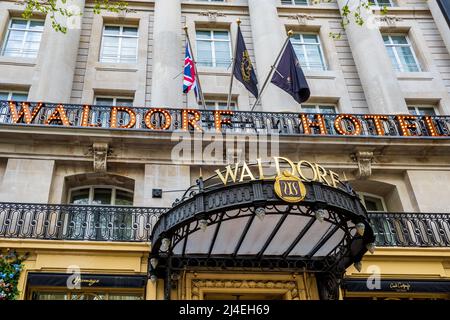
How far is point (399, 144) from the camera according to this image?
51.6 feet

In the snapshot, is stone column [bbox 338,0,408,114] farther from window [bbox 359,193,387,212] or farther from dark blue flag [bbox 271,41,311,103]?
dark blue flag [bbox 271,41,311,103]

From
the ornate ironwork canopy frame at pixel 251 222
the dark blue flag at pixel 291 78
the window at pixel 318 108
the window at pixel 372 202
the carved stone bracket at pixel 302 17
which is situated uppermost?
the carved stone bracket at pixel 302 17

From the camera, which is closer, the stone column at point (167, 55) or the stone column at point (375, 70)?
the stone column at point (167, 55)

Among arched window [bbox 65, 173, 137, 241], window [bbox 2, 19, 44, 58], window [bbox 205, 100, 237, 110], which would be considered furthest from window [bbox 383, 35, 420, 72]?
window [bbox 2, 19, 44, 58]

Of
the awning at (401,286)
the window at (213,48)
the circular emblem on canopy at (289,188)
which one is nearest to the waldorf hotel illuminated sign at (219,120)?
the window at (213,48)

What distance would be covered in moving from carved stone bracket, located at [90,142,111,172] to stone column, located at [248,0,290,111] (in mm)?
6320

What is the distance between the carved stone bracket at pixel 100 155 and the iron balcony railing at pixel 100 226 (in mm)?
1683

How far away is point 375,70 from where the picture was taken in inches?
751

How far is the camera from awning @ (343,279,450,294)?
12.4 m

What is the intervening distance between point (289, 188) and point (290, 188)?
0.08 ft

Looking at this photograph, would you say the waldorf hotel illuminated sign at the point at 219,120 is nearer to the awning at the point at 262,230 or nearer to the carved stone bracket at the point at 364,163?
the carved stone bracket at the point at 364,163

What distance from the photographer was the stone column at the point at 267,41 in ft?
58.3

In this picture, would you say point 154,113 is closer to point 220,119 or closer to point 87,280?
point 220,119

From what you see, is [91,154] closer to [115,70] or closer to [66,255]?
[66,255]
